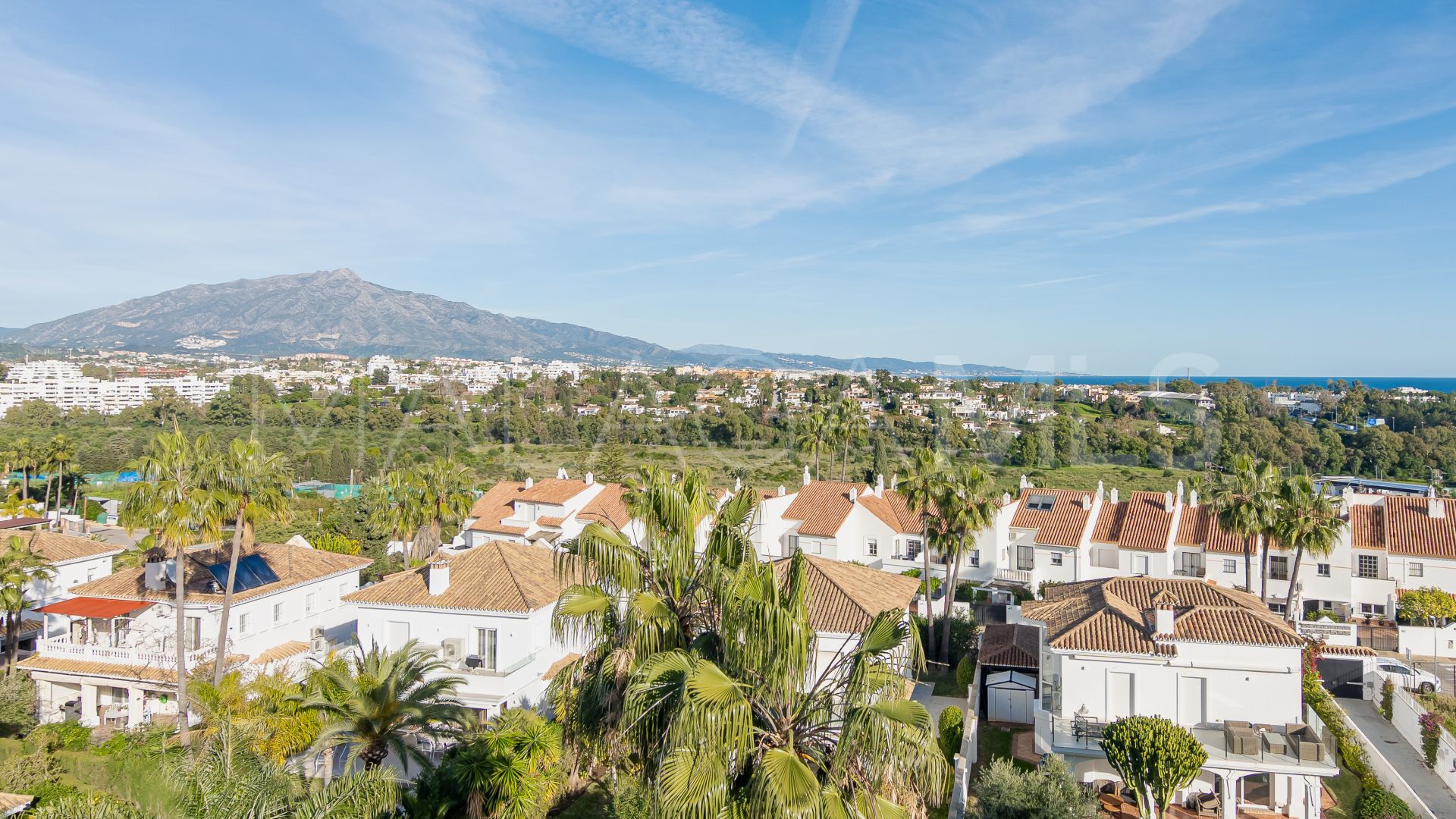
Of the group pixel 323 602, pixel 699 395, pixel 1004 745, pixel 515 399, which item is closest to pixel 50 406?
pixel 515 399

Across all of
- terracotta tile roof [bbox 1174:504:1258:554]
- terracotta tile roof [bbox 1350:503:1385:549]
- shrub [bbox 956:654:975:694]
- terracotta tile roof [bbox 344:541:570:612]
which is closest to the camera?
terracotta tile roof [bbox 344:541:570:612]

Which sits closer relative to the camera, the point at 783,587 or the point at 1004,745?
the point at 783,587

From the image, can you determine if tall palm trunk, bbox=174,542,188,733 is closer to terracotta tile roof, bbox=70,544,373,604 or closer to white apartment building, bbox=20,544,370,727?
white apartment building, bbox=20,544,370,727

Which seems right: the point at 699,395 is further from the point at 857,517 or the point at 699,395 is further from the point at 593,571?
the point at 593,571

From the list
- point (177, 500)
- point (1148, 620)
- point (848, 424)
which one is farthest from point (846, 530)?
point (177, 500)

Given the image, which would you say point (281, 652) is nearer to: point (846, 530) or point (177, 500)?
point (177, 500)

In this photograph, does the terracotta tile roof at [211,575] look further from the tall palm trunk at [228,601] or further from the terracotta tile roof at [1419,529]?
the terracotta tile roof at [1419,529]

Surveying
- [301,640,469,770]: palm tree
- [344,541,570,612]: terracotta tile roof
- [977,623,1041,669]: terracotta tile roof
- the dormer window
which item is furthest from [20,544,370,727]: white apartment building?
the dormer window
